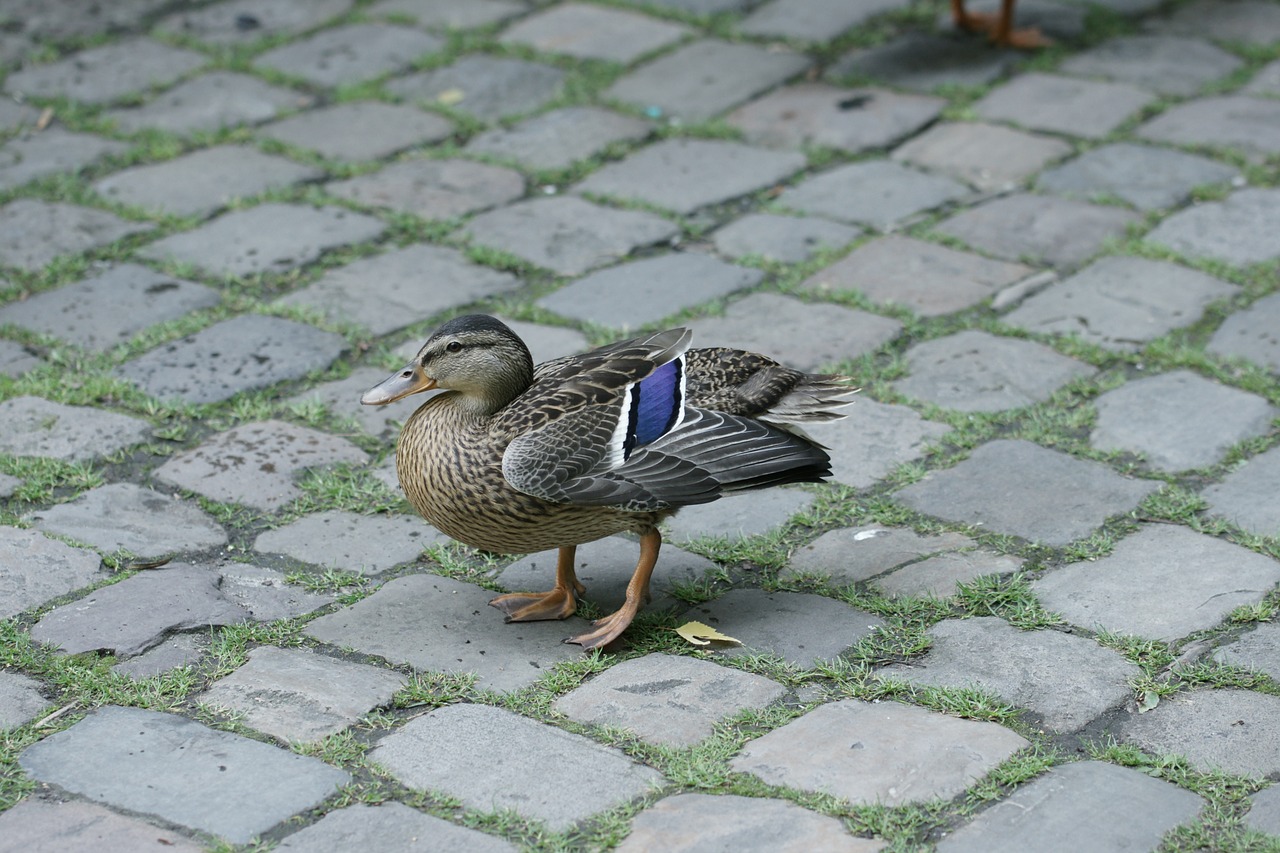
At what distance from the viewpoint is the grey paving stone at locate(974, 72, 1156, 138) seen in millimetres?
6188

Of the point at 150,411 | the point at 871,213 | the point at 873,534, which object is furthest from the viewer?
the point at 871,213

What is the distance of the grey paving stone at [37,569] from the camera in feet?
11.5

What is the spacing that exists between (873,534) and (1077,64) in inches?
148

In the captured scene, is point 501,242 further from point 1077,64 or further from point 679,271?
point 1077,64

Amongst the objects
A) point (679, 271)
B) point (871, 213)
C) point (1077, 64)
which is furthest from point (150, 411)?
point (1077, 64)

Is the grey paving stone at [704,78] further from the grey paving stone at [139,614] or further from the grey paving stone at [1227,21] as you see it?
the grey paving stone at [139,614]

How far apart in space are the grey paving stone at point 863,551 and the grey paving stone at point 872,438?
0.82ft

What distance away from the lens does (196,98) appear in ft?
21.4

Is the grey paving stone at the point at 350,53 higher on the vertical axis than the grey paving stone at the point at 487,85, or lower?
higher

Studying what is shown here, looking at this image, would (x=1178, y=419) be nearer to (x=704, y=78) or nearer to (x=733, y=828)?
(x=733, y=828)

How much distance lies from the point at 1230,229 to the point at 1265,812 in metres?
3.11

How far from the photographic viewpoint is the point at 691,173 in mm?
5902

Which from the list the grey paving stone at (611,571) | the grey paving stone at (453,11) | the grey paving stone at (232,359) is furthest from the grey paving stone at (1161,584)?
the grey paving stone at (453,11)

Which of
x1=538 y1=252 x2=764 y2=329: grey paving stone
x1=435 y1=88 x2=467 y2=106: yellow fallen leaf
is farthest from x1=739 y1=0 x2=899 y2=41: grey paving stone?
x1=538 y1=252 x2=764 y2=329: grey paving stone
